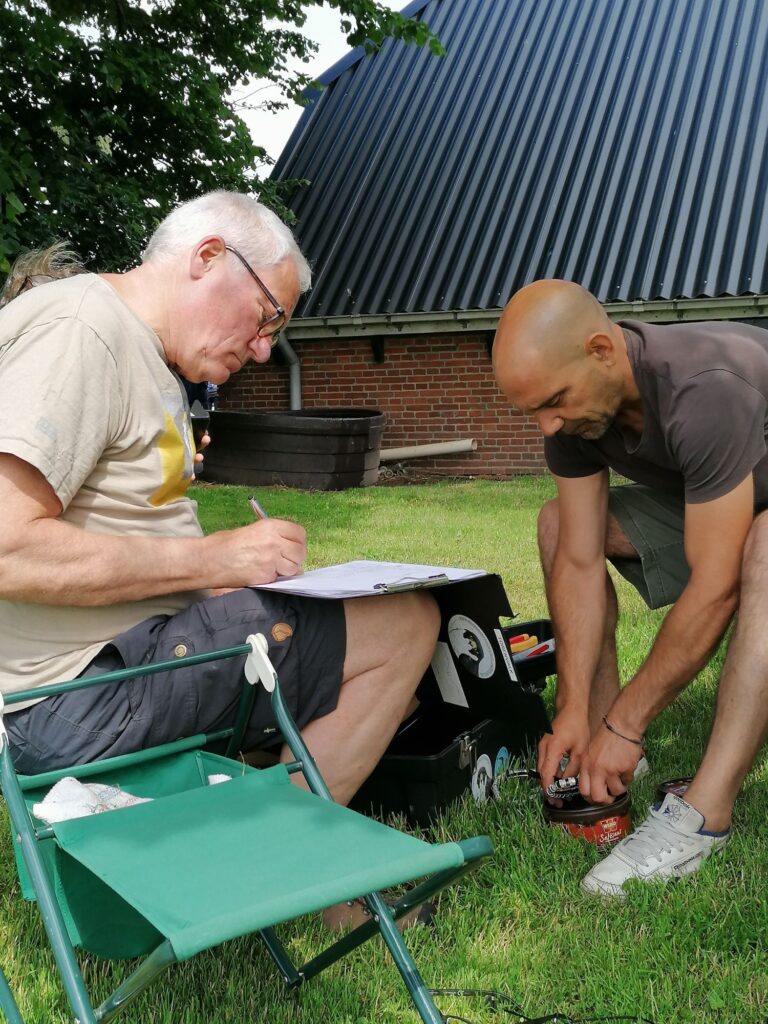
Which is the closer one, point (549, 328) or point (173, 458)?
point (173, 458)

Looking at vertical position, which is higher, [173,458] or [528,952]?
[173,458]

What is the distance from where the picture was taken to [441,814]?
2.92 meters

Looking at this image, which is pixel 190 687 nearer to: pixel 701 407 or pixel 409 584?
pixel 409 584

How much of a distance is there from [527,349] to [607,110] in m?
10.4

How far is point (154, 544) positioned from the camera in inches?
90.5

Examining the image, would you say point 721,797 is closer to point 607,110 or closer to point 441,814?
point 441,814

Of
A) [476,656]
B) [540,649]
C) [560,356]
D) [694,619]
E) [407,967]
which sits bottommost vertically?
[407,967]

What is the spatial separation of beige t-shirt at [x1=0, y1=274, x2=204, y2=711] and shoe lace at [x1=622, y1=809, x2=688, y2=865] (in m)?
1.26

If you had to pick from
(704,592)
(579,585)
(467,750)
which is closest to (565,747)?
(467,750)

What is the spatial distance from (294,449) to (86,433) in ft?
26.9

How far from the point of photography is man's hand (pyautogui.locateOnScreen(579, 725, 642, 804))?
9.15 feet

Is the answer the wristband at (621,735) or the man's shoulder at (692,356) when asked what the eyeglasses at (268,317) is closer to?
the man's shoulder at (692,356)

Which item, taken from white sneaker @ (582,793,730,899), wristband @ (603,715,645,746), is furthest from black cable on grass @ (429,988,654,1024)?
wristband @ (603,715,645,746)

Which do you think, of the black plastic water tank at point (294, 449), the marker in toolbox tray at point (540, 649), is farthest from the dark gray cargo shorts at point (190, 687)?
the black plastic water tank at point (294, 449)
